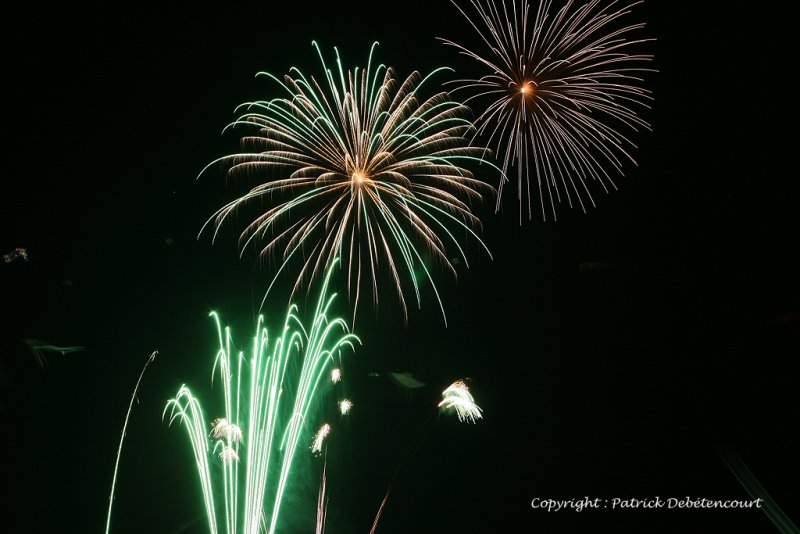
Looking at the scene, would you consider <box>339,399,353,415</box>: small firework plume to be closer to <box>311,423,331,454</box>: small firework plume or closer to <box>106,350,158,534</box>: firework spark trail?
<box>311,423,331,454</box>: small firework plume

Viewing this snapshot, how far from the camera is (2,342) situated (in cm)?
1691

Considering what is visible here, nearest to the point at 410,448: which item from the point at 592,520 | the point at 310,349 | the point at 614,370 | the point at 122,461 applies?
the point at 592,520

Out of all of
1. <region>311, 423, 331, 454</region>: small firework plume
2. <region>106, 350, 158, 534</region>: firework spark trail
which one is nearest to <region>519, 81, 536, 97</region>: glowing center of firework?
<region>311, 423, 331, 454</region>: small firework plume

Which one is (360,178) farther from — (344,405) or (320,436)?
(344,405)

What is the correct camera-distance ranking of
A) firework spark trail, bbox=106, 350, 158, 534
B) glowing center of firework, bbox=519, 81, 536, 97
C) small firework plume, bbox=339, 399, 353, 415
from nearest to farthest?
glowing center of firework, bbox=519, 81, 536, 97 < firework spark trail, bbox=106, 350, 158, 534 < small firework plume, bbox=339, 399, 353, 415

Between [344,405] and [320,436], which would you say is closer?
[320,436]

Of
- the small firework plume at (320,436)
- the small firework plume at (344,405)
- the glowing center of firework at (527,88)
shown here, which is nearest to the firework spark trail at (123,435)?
the small firework plume at (320,436)

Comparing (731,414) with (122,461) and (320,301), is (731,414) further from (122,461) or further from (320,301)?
(122,461)

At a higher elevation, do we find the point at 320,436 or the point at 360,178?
the point at 360,178

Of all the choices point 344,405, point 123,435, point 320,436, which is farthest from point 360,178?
point 123,435

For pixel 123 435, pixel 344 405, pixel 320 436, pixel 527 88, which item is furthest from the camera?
pixel 344 405

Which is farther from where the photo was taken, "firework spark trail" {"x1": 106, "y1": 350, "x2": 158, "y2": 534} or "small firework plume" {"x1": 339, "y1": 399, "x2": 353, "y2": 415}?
"small firework plume" {"x1": 339, "y1": 399, "x2": 353, "y2": 415}

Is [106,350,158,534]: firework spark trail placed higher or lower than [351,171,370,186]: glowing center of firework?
lower

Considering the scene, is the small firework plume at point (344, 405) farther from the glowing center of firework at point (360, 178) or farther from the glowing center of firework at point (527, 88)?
the glowing center of firework at point (527, 88)
